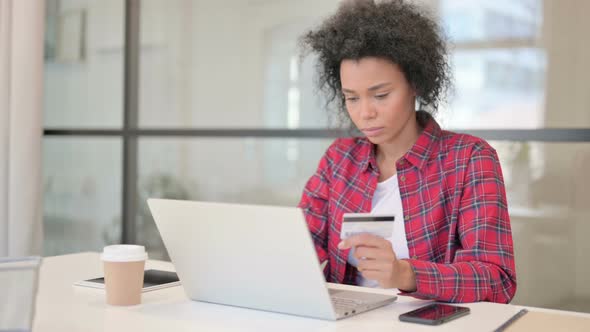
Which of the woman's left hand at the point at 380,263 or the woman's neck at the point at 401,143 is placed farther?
the woman's neck at the point at 401,143

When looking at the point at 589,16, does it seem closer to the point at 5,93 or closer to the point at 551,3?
the point at 551,3

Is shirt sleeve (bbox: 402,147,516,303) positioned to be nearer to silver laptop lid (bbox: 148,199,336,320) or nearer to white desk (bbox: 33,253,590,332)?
white desk (bbox: 33,253,590,332)

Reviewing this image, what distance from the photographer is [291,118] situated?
301cm

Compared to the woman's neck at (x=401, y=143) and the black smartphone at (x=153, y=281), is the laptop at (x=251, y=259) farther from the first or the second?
the woman's neck at (x=401, y=143)

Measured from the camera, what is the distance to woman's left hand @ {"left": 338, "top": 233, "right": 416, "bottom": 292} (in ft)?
4.07

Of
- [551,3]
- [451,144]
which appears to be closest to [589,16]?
[551,3]

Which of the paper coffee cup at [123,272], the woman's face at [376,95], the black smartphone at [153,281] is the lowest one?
the black smartphone at [153,281]

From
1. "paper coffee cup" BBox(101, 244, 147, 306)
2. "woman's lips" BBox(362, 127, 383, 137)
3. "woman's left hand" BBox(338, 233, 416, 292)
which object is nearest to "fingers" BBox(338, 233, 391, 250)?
"woman's left hand" BBox(338, 233, 416, 292)

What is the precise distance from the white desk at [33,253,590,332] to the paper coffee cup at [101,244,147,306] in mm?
20

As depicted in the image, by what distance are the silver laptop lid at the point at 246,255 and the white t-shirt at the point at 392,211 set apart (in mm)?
495

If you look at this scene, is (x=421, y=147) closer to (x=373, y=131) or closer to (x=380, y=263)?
(x=373, y=131)

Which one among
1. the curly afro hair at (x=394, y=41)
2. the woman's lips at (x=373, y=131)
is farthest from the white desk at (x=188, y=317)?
the curly afro hair at (x=394, y=41)

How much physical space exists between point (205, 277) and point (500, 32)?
164cm

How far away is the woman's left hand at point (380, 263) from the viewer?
1.24 meters
